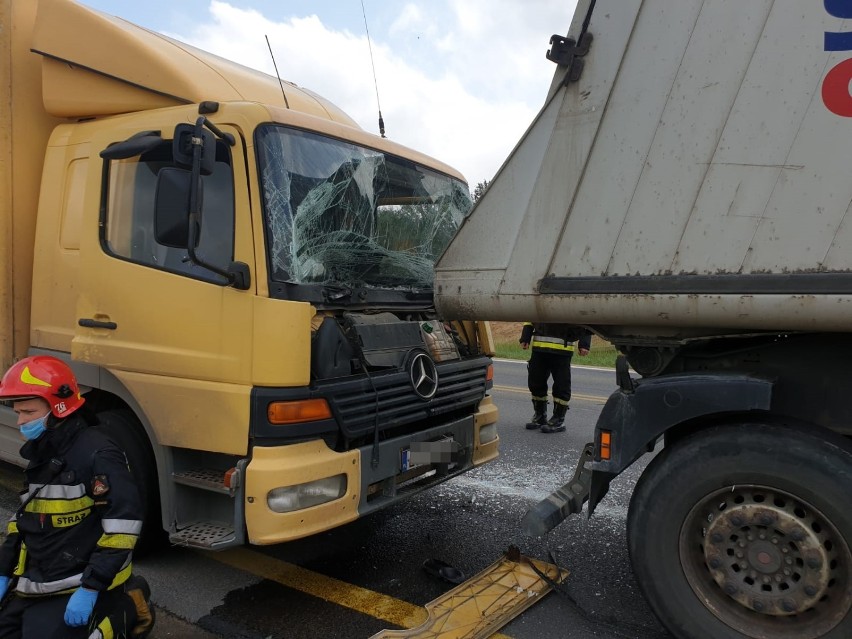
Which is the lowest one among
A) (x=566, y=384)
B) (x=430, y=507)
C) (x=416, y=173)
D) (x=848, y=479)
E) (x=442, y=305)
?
(x=430, y=507)

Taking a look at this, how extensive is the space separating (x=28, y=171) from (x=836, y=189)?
14.2ft

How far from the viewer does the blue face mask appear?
7.75 ft

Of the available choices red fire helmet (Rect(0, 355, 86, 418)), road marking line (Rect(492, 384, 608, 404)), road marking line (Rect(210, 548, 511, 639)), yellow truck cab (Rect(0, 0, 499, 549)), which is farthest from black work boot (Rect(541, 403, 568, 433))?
red fire helmet (Rect(0, 355, 86, 418))

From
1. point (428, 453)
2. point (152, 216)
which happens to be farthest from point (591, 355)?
point (152, 216)

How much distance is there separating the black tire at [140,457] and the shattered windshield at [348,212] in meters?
1.29

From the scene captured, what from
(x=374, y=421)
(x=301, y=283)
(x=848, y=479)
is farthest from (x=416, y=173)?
(x=848, y=479)

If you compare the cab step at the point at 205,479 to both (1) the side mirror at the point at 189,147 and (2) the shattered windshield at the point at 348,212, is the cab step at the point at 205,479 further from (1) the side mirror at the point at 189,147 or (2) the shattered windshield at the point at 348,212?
(1) the side mirror at the point at 189,147

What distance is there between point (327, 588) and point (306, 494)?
75cm

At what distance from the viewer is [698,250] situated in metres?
2.26

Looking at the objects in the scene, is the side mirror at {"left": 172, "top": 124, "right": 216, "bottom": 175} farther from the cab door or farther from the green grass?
the green grass

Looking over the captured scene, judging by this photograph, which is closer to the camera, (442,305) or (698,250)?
(698,250)

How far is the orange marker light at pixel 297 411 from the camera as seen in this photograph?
281 cm

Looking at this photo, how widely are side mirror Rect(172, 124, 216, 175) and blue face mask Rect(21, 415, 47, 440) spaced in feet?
3.94

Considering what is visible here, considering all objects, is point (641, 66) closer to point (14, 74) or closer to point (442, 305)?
point (442, 305)
